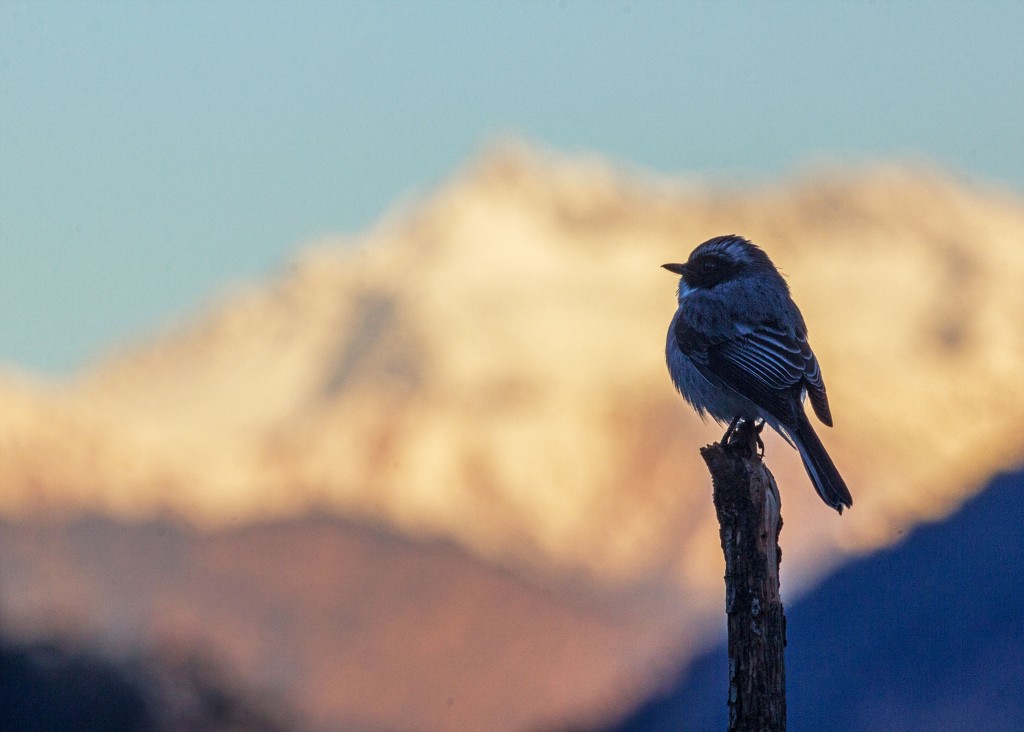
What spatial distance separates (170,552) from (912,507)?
85.1 feet

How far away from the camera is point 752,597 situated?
7.74 metres

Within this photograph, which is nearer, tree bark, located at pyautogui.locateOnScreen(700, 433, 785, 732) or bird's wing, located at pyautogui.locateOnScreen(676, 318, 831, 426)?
tree bark, located at pyautogui.locateOnScreen(700, 433, 785, 732)

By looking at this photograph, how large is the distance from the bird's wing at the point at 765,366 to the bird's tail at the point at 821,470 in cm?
15

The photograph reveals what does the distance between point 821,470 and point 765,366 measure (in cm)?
115

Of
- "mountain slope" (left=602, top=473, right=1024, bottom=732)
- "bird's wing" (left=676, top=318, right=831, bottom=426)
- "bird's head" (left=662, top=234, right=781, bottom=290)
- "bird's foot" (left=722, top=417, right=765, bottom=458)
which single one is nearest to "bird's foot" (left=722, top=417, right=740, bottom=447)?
"bird's foot" (left=722, top=417, right=765, bottom=458)

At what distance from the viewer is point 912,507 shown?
23.2m

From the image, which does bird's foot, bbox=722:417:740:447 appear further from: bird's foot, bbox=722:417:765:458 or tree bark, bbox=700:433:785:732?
tree bark, bbox=700:433:785:732

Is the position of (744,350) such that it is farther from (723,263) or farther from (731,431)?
(723,263)

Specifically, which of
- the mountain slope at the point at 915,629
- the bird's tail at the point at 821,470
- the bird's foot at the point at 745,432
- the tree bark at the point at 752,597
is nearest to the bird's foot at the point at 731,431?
the bird's foot at the point at 745,432

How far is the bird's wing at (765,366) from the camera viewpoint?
32.4 feet

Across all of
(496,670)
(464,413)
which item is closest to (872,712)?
(496,670)

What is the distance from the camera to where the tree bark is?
7.66 m

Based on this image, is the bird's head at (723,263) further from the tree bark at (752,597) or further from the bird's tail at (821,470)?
the tree bark at (752,597)

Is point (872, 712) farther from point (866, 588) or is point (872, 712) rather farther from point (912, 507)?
point (912, 507)
